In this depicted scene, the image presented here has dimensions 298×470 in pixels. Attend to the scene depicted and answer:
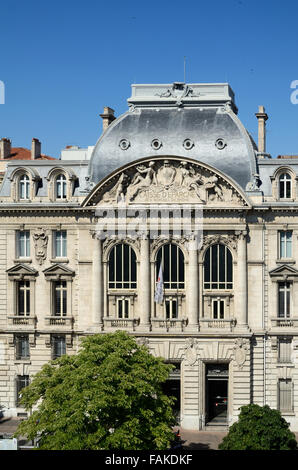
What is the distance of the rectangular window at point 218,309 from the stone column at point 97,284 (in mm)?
9822

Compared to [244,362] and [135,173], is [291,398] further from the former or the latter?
[135,173]

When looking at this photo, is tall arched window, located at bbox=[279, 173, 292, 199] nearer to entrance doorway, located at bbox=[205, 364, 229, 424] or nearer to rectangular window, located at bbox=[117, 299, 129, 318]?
entrance doorway, located at bbox=[205, 364, 229, 424]

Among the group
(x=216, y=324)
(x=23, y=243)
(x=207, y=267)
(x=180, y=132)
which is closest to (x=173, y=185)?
(x=180, y=132)

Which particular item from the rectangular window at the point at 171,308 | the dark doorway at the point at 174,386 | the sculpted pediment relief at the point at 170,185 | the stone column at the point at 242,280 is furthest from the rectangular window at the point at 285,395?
the sculpted pediment relief at the point at 170,185

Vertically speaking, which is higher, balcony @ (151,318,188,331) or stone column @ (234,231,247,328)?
stone column @ (234,231,247,328)

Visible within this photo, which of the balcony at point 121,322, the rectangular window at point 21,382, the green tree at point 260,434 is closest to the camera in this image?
the green tree at point 260,434

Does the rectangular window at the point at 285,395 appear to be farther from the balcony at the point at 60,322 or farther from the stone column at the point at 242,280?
the balcony at the point at 60,322

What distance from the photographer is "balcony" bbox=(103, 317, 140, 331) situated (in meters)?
70.9

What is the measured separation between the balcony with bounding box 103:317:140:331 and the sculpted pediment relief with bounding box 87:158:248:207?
33.1 ft

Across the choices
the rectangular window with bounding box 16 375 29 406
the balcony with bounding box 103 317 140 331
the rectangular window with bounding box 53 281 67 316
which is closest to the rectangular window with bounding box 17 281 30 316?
the rectangular window with bounding box 53 281 67 316

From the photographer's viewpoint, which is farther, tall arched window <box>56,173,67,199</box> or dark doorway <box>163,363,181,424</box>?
tall arched window <box>56,173,67,199</box>

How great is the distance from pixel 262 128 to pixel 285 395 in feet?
81.6

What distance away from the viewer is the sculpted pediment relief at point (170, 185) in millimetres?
70062
